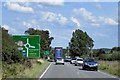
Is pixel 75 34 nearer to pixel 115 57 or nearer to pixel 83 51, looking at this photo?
pixel 83 51

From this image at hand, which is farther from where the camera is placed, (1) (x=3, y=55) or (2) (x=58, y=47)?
(2) (x=58, y=47)

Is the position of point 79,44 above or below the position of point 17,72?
above

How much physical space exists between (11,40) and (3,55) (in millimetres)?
6310

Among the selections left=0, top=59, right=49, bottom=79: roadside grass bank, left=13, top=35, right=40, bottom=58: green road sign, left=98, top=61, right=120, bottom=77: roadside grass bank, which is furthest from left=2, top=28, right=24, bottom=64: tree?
left=98, top=61, right=120, bottom=77: roadside grass bank

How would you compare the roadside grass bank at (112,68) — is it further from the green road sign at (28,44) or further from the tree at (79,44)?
the tree at (79,44)

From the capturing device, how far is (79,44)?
16825 cm

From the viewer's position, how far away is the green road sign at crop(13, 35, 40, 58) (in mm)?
40719

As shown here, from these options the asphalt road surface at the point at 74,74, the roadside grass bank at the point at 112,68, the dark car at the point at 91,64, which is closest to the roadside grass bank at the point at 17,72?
the asphalt road surface at the point at 74,74

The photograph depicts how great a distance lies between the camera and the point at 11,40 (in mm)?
38875

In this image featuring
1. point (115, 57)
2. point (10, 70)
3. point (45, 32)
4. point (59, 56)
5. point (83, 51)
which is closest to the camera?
point (10, 70)

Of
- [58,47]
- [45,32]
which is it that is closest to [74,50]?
Result: [45,32]

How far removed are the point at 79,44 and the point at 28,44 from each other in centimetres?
12769

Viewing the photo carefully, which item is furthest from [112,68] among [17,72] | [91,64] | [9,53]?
[17,72]

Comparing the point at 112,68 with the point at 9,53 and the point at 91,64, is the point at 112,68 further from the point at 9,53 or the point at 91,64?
the point at 9,53
